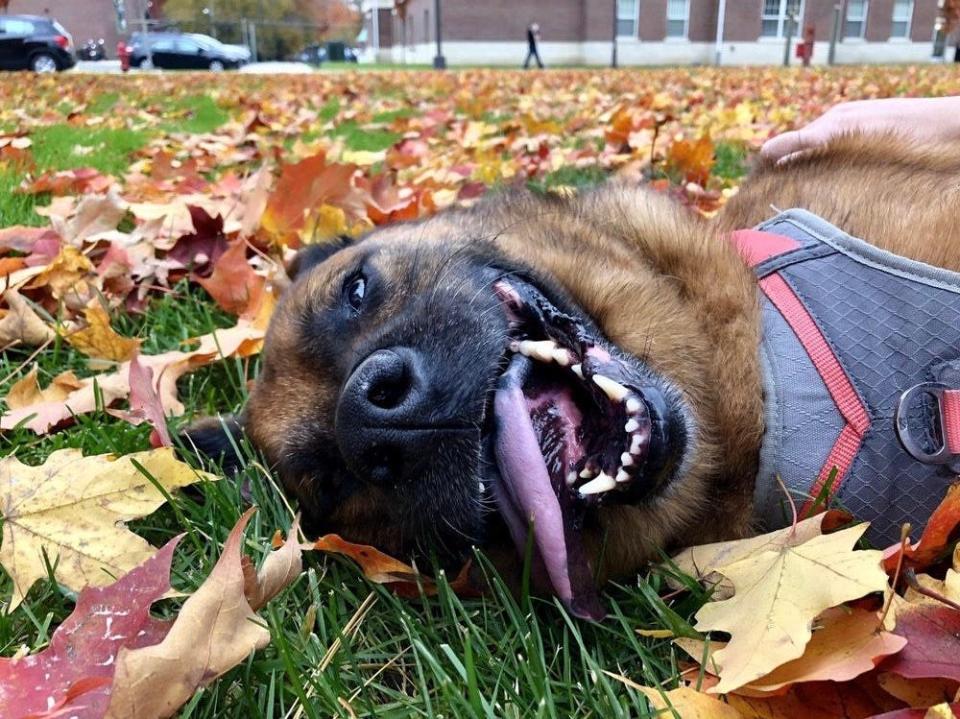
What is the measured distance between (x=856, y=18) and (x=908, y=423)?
45.0m

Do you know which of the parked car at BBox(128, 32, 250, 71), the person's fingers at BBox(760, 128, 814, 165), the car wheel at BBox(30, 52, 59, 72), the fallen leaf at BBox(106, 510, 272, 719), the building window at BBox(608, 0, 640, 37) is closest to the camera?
the fallen leaf at BBox(106, 510, 272, 719)

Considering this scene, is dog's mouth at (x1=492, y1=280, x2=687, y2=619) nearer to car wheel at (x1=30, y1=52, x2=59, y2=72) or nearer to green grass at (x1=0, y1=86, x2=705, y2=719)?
green grass at (x1=0, y1=86, x2=705, y2=719)

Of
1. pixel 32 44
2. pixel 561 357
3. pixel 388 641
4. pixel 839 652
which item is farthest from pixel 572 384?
pixel 32 44

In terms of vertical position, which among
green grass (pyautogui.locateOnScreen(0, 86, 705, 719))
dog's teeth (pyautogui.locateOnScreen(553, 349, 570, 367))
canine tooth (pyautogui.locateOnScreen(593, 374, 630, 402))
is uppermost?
dog's teeth (pyautogui.locateOnScreen(553, 349, 570, 367))

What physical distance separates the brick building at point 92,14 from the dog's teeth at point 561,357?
35.4m

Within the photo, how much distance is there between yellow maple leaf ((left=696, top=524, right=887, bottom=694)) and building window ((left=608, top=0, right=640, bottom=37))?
4461 centimetres

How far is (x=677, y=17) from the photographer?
42156 mm

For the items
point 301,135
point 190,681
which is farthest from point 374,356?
point 301,135

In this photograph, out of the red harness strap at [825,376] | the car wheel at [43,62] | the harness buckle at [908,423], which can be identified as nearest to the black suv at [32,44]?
the car wheel at [43,62]

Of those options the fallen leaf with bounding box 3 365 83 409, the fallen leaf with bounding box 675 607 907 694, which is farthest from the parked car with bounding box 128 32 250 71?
the fallen leaf with bounding box 675 607 907 694

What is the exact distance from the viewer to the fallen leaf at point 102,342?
3.08 metres

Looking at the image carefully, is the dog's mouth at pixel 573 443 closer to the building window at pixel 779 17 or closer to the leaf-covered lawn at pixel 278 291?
the leaf-covered lawn at pixel 278 291

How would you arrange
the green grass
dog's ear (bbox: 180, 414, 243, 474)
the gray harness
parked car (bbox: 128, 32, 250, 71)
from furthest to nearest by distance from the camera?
parked car (bbox: 128, 32, 250, 71)
dog's ear (bbox: 180, 414, 243, 474)
the gray harness
the green grass

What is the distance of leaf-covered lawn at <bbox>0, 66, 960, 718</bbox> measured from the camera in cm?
157
